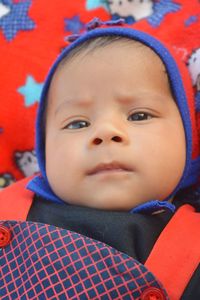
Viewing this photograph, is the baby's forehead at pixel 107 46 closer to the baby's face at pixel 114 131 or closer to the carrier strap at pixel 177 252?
the baby's face at pixel 114 131

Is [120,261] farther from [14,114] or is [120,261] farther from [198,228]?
[14,114]

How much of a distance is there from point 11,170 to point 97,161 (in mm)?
486

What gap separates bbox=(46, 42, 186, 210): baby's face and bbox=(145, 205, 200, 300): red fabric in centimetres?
10

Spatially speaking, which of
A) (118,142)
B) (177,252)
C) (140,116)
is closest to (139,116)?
(140,116)

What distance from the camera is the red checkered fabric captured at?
39.2 inches

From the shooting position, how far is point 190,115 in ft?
4.13

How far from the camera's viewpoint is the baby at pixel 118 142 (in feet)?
3.61

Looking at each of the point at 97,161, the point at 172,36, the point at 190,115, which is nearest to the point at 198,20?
the point at 172,36

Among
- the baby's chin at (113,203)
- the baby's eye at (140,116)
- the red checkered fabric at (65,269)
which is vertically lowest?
the red checkered fabric at (65,269)

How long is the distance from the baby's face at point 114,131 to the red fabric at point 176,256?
10 cm

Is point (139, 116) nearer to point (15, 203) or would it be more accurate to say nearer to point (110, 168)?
point (110, 168)

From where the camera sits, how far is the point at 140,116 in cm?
118

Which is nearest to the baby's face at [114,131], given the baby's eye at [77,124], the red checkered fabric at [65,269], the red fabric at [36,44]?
the baby's eye at [77,124]

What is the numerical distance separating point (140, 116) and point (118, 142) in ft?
0.35
